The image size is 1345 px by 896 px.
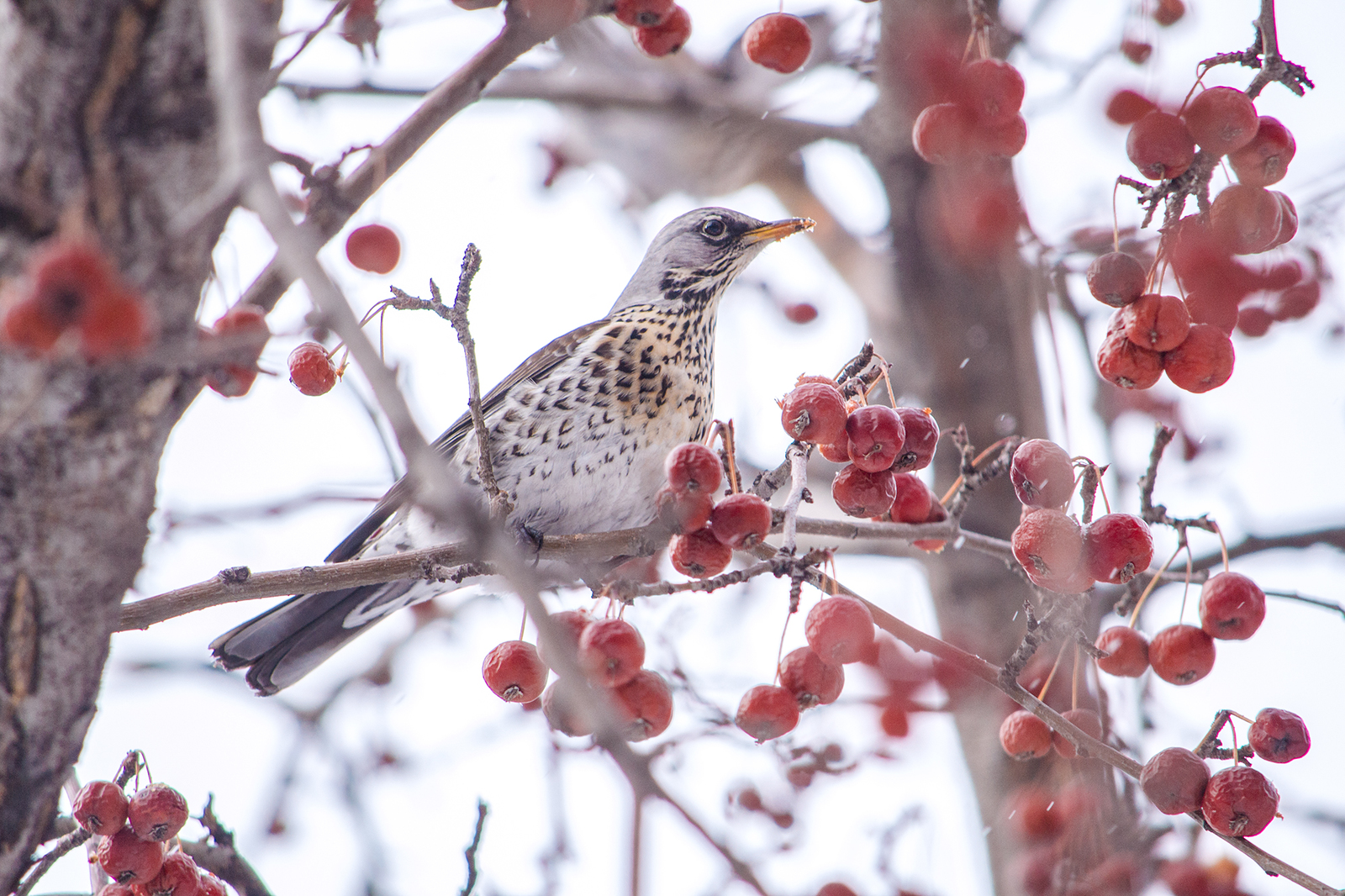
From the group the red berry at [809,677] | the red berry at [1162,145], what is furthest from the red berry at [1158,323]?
the red berry at [809,677]

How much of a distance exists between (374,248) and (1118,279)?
175cm

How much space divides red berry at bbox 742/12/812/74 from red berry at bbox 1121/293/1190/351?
42.8 inches

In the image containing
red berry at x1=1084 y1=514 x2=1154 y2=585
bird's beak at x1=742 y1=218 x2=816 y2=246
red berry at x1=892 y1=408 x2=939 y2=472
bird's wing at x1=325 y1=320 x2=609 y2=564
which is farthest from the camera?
bird's beak at x1=742 y1=218 x2=816 y2=246

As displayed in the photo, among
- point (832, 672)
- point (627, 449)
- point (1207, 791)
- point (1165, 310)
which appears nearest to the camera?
point (1207, 791)

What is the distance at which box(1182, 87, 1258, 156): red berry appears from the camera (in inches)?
74.2

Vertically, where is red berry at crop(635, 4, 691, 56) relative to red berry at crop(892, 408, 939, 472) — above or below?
above

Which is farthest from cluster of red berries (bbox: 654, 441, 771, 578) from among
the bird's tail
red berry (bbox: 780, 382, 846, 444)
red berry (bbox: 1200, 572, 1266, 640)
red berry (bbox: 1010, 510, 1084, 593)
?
the bird's tail

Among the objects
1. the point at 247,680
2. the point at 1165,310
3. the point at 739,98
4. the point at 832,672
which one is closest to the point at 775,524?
the point at 832,672

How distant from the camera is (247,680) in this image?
3.14 metres

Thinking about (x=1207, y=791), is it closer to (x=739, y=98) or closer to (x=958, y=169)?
(x=958, y=169)

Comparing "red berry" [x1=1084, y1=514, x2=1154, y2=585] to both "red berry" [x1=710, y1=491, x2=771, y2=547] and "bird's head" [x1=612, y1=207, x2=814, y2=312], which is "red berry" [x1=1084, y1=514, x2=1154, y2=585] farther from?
"bird's head" [x1=612, y1=207, x2=814, y2=312]

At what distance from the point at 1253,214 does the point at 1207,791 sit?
100cm

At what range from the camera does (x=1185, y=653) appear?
208 centimetres

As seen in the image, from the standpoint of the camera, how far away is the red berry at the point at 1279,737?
6.21 ft
